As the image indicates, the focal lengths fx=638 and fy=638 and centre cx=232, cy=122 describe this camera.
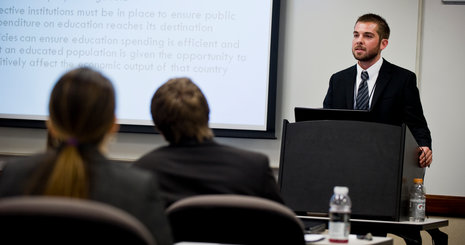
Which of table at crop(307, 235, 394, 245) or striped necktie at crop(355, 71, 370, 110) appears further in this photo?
striped necktie at crop(355, 71, 370, 110)

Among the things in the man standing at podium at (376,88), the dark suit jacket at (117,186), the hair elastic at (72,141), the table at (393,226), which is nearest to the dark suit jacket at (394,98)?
the man standing at podium at (376,88)

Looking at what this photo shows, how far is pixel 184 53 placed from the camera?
477 centimetres

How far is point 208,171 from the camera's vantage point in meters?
1.79

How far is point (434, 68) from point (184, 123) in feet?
10.3

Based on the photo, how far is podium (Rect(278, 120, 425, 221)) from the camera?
250cm

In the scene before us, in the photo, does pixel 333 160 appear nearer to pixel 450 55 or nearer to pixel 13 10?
pixel 450 55

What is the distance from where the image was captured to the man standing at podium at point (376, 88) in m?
3.36

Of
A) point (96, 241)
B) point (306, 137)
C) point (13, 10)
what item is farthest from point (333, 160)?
point (13, 10)

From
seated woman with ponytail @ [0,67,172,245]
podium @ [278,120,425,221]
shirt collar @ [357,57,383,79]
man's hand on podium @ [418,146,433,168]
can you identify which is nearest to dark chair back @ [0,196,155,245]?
seated woman with ponytail @ [0,67,172,245]

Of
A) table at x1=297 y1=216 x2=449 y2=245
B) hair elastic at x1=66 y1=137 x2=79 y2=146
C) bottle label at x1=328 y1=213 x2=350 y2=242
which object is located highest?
hair elastic at x1=66 y1=137 x2=79 y2=146

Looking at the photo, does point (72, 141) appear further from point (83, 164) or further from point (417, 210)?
point (417, 210)

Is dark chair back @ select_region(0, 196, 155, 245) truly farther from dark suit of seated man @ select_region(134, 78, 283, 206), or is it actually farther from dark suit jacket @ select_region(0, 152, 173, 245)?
dark suit of seated man @ select_region(134, 78, 283, 206)

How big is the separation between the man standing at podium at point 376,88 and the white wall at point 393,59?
3.50 feet

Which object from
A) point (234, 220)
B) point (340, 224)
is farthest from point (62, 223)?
point (340, 224)
